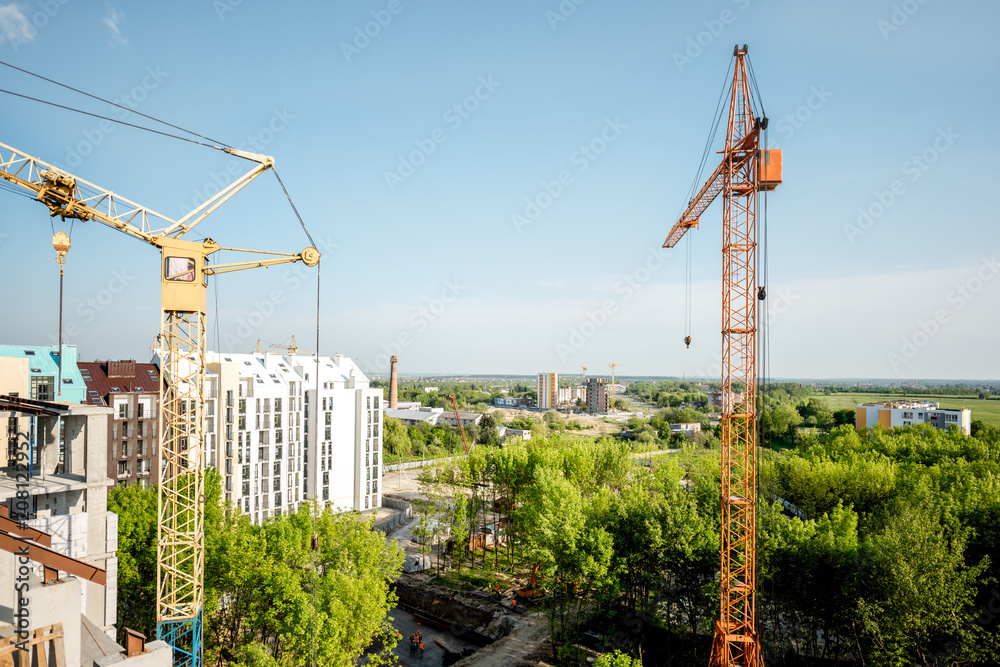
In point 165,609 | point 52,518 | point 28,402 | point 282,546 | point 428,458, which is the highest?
point 28,402

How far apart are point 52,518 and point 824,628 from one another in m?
23.5

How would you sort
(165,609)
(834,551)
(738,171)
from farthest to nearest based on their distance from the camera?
(738,171)
(834,551)
(165,609)

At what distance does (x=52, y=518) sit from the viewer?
563 inches

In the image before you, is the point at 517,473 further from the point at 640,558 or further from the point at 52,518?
the point at 52,518

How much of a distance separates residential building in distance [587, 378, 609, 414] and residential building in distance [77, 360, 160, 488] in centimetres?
12133

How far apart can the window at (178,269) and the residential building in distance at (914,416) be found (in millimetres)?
64091

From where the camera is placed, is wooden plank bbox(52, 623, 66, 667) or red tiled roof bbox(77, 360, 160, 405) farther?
red tiled roof bbox(77, 360, 160, 405)

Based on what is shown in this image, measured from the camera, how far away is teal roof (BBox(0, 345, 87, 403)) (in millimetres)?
31625

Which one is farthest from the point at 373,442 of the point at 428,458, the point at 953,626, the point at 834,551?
the point at 953,626

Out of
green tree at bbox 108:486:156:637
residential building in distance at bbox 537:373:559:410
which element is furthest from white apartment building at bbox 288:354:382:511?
residential building in distance at bbox 537:373:559:410

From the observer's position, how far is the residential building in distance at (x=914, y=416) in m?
59.0

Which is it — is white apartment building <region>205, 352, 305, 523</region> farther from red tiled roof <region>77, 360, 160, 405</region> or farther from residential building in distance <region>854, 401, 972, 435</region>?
residential building in distance <region>854, 401, 972, 435</region>

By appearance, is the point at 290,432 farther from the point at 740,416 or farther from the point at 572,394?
the point at 572,394

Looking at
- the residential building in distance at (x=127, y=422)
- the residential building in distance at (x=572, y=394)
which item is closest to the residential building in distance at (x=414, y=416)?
the residential building in distance at (x=127, y=422)
